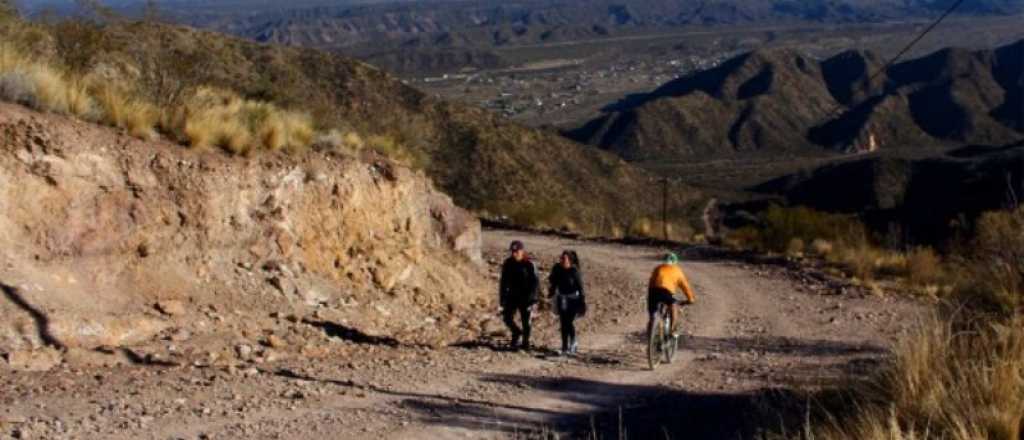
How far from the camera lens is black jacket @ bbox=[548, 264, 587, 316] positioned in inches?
562

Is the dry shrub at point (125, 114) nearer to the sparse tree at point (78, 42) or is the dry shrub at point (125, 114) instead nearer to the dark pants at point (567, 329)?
the sparse tree at point (78, 42)

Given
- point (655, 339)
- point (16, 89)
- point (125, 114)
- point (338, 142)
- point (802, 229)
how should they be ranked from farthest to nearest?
point (802, 229) → point (338, 142) → point (125, 114) → point (16, 89) → point (655, 339)

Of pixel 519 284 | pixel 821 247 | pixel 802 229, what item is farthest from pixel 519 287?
pixel 802 229

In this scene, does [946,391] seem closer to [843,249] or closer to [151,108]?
[151,108]

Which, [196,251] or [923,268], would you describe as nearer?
[196,251]

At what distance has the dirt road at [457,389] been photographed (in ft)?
33.3

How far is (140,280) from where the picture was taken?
13.9 meters

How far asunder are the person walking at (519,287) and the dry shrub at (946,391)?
19.3ft

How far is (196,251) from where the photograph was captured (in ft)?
48.5

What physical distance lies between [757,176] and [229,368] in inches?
3170

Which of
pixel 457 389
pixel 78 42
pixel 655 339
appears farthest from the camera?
pixel 78 42

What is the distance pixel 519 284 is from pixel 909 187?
2525 inches

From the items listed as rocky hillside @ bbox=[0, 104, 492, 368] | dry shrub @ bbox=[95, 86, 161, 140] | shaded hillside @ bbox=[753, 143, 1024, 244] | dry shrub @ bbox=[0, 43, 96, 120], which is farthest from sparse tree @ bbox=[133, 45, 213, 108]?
shaded hillside @ bbox=[753, 143, 1024, 244]

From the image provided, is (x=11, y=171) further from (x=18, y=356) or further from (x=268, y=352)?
(x=268, y=352)
